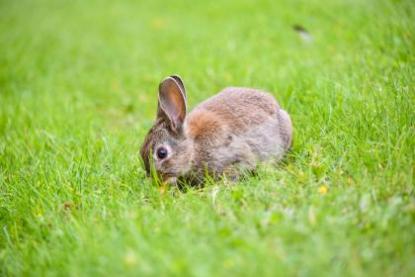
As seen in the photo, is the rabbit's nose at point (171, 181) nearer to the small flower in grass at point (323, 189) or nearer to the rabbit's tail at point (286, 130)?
the rabbit's tail at point (286, 130)

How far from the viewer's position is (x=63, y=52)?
10.5 meters

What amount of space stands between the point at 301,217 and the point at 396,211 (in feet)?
1.82

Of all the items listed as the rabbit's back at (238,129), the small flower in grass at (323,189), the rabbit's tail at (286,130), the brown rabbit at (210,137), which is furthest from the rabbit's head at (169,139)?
the small flower in grass at (323,189)

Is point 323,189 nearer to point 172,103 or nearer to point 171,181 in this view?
point 171,181

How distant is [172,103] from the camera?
175 inches

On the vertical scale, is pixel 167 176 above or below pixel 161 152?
below

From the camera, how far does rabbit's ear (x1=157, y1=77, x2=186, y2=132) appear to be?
4.38 metres

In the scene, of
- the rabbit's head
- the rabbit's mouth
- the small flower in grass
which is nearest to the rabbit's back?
the rabbit's head

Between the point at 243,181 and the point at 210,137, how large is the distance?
565 millimetres

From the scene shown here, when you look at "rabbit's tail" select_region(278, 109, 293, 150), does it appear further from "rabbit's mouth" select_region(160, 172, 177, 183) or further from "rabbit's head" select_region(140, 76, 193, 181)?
"rabbit's mouth" select_region(160, 172, 177, 183)

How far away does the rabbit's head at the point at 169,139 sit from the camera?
4262 millimetres

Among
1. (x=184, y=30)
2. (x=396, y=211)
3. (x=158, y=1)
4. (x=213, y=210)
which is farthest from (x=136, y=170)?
(x=158, y=1)

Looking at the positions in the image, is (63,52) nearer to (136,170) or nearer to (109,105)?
(109,105)

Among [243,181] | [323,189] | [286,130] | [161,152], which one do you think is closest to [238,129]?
[286,130]
